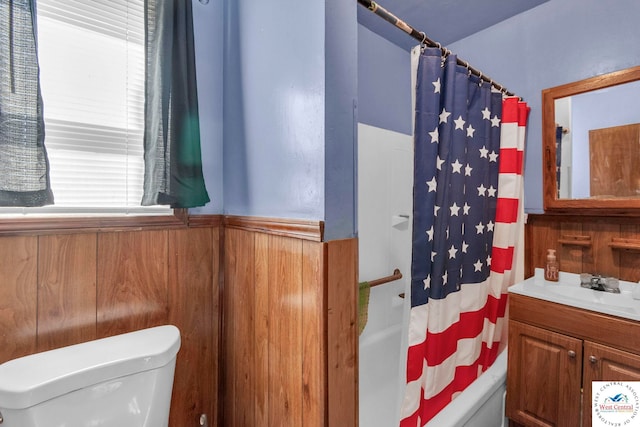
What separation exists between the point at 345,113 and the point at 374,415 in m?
1.70

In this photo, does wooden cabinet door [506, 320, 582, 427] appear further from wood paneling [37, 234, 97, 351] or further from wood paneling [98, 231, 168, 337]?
wood paneling [37, 234, 97, 351]

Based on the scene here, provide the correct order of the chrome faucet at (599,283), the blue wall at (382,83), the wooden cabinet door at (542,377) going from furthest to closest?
the blue wall at (382,83)
the chrome faucet at (599,283)
the wooden cabinet door at (542,377)

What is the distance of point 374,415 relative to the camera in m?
1.63

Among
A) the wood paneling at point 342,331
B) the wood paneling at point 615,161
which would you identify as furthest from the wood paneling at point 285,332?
the wood paneling at point 615,161

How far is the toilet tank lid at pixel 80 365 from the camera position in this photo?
0.69 m

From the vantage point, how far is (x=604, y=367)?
1160mm

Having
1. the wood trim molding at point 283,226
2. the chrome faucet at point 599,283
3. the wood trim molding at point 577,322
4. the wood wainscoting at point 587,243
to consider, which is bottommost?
the wood trim molding at point 577,322

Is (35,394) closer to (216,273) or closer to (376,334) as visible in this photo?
(216,273)

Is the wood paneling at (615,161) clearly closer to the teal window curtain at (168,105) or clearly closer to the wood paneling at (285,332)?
the wood paneling at (285,332)

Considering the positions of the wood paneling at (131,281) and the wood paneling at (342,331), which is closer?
the wood paneling at (342,331)

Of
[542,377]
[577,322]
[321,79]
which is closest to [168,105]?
[321,79]

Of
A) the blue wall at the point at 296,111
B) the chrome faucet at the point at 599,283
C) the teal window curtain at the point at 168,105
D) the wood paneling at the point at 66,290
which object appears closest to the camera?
the blue wall at the point at 296,111

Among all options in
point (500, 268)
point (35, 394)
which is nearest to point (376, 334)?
point (500, 268)

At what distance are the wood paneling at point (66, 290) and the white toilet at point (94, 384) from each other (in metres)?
0.09
